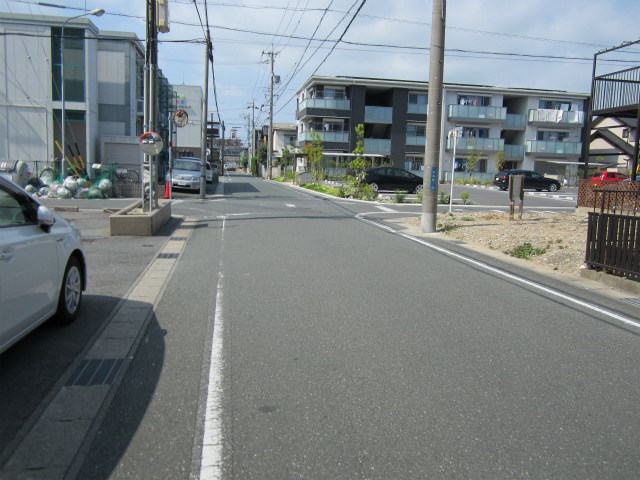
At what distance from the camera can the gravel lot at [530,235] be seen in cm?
990

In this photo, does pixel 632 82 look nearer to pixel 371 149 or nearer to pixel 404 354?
pixel 404 354

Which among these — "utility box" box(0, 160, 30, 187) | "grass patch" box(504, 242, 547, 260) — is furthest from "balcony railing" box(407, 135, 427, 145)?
"grass patch" box(504, 242, 547, 260)

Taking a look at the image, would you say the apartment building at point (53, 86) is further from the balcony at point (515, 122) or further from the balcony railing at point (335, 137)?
the balcony at point (515, 122)

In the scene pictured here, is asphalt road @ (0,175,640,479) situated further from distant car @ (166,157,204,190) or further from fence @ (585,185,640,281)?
distant car @ (166,157,204,190)

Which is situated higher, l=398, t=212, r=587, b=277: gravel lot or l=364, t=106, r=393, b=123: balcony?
l=364, t=106, r=393, b=123: balcony

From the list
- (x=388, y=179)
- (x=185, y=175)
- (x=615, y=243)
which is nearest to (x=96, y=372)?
(x=615, y=243)

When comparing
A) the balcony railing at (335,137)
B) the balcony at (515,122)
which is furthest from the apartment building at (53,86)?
the balcony at (515,122)

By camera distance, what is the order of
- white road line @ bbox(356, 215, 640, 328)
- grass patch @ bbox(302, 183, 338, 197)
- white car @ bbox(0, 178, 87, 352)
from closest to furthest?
white car @ bbox(0, 178, 87, 352), white road line @ bbox(356, 215, 640, 328), grass patch @ bbox(302, 183, 338, 197)

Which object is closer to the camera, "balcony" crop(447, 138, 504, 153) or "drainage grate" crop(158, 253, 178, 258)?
"drainage grate" crop(158, 253, 178, 258)

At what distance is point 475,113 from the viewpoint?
48594 millimetres

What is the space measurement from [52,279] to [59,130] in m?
28.6

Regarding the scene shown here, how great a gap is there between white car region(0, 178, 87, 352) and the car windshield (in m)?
25.5

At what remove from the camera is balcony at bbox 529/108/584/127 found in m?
50.3

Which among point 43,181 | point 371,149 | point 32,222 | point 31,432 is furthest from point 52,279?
point 371,149
